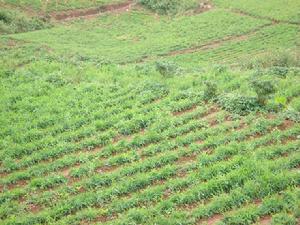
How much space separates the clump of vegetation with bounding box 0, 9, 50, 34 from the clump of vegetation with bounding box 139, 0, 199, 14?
14618 millimetres

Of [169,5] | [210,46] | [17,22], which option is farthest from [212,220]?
[169,5]

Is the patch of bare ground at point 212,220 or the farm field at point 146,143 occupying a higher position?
the farm field at point 146,143

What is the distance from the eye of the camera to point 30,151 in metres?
18.2

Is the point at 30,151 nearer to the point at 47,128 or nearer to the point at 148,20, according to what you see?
the point at 47,128

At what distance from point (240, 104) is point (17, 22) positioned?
116 ft

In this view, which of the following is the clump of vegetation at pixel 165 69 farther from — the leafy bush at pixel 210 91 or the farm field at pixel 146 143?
the leafy bush at pixel 210 91

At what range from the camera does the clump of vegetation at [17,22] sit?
45812 mm

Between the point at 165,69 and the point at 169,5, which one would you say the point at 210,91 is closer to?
the point at 165,69

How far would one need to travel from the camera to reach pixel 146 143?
1773 centimetres

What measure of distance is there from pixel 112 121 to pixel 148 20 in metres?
37.8

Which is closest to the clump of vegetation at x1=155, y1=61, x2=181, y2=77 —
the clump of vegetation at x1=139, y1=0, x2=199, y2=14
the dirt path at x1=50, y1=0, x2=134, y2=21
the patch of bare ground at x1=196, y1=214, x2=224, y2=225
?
the patch of bare ground at x1=196, y1=214, x2=224, y2=225

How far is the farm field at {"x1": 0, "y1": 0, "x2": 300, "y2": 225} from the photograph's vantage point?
45.8 feet

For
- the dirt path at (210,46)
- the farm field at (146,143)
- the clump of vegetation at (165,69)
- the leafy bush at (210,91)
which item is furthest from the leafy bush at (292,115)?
the dirt path at (210,46)

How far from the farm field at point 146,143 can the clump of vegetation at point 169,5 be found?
28892 mm
